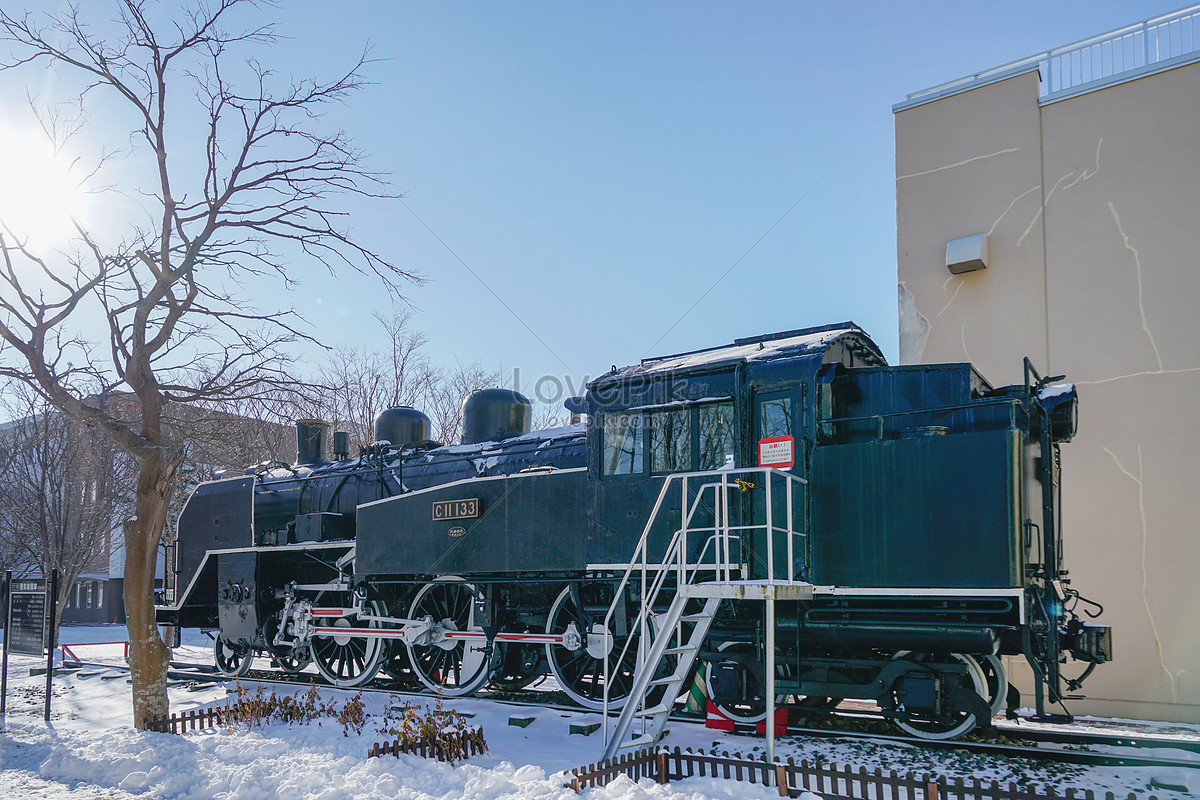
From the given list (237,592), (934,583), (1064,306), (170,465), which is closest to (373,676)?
(237,592)

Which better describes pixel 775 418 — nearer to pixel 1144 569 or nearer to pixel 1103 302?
pixel 1144 569

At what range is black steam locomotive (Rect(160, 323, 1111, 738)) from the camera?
7.83 m

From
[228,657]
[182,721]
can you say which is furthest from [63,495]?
[182,721]

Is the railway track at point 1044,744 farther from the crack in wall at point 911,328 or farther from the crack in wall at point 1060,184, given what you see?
the crack in wall at point 1060,184

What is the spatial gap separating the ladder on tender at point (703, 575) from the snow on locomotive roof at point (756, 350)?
1195mm

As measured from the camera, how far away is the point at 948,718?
27.5 ft

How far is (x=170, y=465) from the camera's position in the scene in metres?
10.4

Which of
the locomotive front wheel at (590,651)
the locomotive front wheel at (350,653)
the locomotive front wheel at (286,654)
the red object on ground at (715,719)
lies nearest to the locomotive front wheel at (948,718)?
the red object on ground at (715,719)

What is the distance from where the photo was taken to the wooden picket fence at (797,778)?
19.6 feet

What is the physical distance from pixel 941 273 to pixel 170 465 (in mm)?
11388

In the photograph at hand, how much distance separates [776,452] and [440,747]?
4.05m

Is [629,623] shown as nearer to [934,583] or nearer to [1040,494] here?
[934,583]

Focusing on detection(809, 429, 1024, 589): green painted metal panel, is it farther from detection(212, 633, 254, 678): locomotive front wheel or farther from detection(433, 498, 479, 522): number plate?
detection(212, 633, 254, 678): locomotive front wheel

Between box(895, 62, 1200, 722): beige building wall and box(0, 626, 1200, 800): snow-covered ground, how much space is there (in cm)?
163
